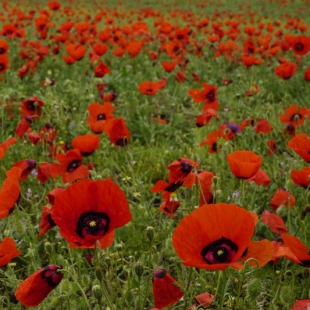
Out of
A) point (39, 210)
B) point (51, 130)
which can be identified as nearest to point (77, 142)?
point (39, 210)

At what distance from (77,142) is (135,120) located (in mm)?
1769

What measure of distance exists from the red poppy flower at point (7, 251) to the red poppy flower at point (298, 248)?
3.22 ft

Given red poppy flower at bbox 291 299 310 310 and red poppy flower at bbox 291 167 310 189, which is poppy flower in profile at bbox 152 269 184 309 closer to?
red poppy flower at bbox 291 299 310 310

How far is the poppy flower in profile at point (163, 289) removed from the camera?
1.67 meters

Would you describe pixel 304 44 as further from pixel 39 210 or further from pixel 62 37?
pixel 39 210

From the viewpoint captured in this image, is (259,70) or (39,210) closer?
(39,210)

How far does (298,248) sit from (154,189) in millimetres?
828

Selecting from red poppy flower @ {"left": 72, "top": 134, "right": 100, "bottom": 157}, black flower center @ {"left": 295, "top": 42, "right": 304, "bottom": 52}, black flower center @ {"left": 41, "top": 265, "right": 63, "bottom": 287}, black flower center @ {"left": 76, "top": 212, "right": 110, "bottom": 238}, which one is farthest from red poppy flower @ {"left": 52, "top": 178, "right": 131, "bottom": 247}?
black flower center @ {"left": 295, "top": 42, "right": 304, "bottom": 52}

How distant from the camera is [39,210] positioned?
293 centimetres

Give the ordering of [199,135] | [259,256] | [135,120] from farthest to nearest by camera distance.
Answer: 1. [135,120]
2. [199,135]
3. [259,256]

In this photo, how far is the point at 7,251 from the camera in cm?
186

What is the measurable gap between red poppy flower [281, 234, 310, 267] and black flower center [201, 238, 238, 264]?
0.26 m

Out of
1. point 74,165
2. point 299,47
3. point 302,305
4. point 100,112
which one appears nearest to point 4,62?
point 100,112

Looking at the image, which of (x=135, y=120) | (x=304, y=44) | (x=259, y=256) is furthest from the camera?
(x=304, y=44)
